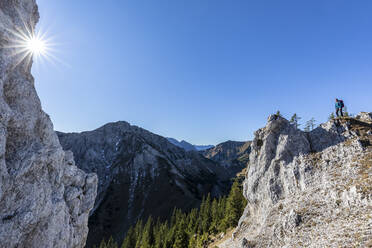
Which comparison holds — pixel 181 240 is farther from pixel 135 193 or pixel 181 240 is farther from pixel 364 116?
pixel 135 193

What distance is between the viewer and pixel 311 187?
29922mm

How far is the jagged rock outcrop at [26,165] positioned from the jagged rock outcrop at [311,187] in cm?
3191

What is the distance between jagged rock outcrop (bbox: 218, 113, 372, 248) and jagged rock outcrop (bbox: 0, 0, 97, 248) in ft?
105

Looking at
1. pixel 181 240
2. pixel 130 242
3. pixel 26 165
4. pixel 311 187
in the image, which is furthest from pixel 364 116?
pixel 130 242

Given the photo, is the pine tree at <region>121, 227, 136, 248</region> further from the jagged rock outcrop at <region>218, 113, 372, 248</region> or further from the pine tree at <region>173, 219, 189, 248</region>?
the jagged rock outcrop at <region>218, 113, 372, 248</region>

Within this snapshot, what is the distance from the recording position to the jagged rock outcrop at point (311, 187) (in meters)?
22.3

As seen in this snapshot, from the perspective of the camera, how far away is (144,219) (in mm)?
130625

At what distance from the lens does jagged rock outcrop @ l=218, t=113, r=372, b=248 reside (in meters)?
22.3

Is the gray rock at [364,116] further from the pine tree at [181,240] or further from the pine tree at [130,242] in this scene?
the pine tree at [130,242]

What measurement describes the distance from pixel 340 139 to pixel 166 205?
429 feet

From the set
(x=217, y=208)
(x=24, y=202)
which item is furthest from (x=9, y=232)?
(x=217, y=208)

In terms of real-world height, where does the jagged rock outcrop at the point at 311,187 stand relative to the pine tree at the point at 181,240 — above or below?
above

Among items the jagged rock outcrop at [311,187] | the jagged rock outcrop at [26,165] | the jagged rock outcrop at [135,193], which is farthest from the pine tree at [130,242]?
the jagged rock outcrop at [311,187]

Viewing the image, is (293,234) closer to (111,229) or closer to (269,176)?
(269,176)
